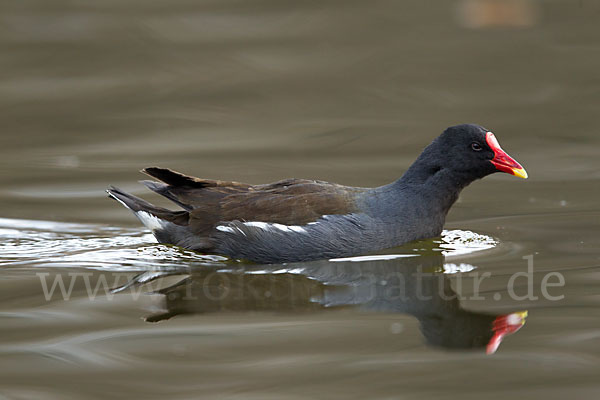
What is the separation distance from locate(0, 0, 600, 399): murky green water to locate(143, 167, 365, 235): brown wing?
0.32 metres

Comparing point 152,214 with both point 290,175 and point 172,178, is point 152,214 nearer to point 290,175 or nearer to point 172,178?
point 172,178

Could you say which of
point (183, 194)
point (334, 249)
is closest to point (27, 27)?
point (183, 194)

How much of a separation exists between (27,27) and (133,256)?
6249 millimetres

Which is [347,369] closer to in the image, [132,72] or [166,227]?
[166,227]

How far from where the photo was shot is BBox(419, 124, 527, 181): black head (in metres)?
6.59

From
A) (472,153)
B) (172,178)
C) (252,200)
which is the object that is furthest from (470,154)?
(172,178)

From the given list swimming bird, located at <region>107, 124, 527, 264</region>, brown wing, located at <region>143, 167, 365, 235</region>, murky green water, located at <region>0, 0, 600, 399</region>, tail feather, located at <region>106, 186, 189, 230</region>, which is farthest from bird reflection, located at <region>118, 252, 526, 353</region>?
tail feather, located at <region>106, 186, 189, 230</region>

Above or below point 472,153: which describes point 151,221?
below

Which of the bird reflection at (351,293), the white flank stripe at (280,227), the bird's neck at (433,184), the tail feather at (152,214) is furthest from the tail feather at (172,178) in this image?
the bird's neck at (433,184)

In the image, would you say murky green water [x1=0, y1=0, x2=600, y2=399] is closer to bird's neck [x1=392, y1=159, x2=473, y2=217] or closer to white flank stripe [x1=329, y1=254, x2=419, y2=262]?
white flank stripe [x1=329, y1=254, x2=419, y2=262]

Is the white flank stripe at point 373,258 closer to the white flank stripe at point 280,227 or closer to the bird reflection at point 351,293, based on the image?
the bird reflection at point 351,293

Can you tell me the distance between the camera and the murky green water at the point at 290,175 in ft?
14.8

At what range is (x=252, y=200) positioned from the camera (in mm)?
6582

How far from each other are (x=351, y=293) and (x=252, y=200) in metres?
1.23
